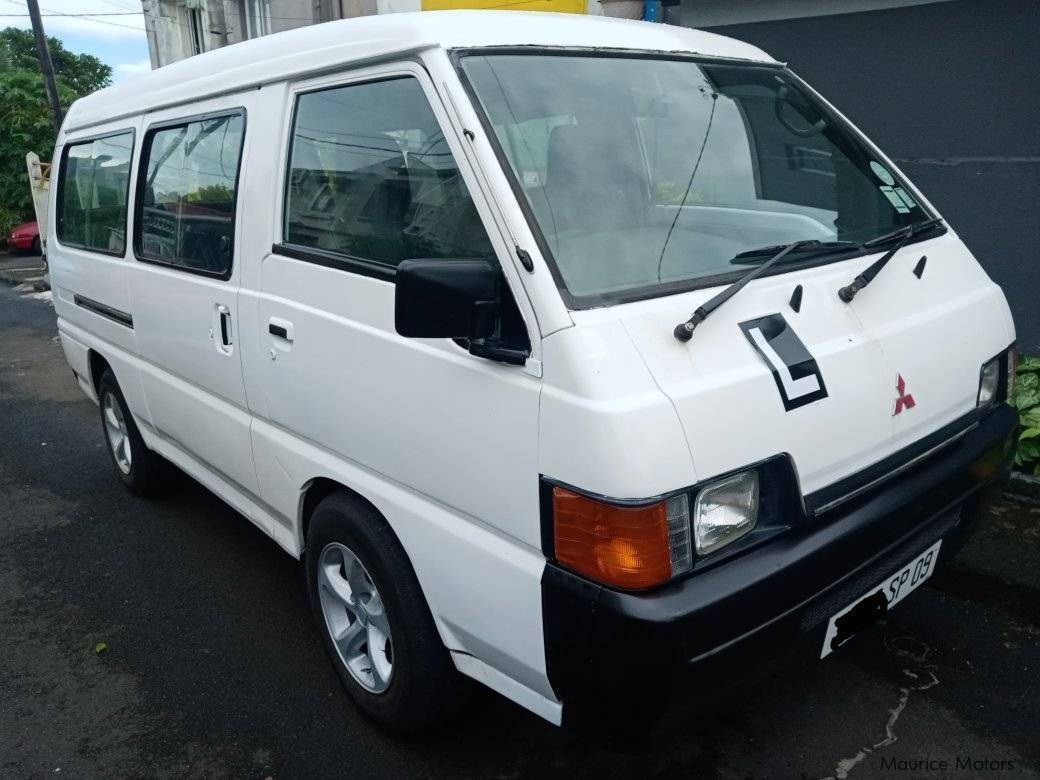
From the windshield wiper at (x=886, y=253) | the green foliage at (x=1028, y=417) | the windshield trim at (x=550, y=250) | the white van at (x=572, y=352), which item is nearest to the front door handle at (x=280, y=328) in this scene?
the white van at (x=572, y=352)

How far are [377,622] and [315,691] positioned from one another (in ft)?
1.82

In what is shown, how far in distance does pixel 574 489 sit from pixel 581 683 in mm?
453

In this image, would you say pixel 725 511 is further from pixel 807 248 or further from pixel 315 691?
pixel 315 691

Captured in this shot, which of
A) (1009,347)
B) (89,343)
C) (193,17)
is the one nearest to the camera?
(1009,347)

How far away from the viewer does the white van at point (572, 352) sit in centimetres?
185

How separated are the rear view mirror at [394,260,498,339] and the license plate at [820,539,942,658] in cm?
120

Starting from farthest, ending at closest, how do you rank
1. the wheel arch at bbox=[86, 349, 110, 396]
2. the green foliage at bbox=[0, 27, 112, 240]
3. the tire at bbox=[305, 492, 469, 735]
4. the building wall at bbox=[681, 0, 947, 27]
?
the green foliage at bbox=[0, 27, 112, 240], the building wall at bbox=[681, 0, 947, 27], the wheel arch at bbox=[86, 349, 110, 396], the tire at bbox=[305, 492, 469, 735]

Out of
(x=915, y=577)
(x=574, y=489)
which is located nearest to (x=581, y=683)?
(x=574, y=489)

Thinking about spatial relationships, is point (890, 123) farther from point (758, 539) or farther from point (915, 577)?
point (758, 539)

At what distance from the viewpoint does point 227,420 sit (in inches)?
127

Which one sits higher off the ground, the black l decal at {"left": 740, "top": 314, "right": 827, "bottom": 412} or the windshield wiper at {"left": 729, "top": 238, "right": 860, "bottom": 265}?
the windshield wiper at {"left": 729, "top": 238, "right": 860, "bottom": 265}

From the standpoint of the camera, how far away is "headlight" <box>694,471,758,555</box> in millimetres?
1866

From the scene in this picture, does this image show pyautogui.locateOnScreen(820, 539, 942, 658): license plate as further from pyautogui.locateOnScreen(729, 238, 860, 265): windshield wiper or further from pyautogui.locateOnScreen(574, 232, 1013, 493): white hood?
pyautogui.locateOnScreen(729, 238, 860, 265): windshield wiper

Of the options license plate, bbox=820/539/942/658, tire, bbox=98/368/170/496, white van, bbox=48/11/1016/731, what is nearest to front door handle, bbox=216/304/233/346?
white van, bbox=48/11/1016/731
